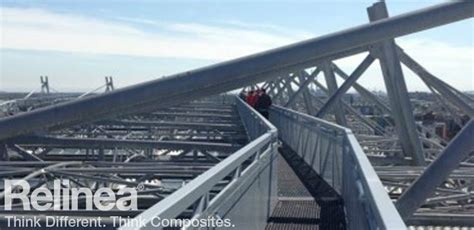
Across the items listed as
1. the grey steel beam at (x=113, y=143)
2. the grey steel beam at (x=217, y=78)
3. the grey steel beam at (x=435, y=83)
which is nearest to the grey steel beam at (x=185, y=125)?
the grey steel beam at (x=113, y=143)

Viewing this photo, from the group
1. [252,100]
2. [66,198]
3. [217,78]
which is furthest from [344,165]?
[252,100]

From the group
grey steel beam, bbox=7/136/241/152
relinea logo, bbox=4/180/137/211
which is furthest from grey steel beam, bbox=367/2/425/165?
relinea logo, bbox=4/180/137/211

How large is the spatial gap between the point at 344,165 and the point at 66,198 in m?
4.51

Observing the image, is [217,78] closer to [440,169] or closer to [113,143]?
[440,169]

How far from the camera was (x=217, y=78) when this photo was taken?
6.89 meters

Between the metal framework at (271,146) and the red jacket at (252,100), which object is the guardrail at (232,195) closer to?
the metal framework at (271,146)

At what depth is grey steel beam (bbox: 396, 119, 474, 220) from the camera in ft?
26.7

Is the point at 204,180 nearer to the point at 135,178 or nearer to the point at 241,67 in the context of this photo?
the point at 241,67

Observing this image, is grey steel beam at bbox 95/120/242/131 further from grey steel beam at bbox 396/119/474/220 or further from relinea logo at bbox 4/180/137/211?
grey steel beam at bbox 396/119/474/220

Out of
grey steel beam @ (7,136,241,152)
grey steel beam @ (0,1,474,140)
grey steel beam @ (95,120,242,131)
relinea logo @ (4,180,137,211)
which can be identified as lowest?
relinea logo @ (4,180,137,211)

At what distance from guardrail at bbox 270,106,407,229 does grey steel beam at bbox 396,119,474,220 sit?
747mm

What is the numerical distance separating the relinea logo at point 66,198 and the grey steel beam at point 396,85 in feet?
21.2

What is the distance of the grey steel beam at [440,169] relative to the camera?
8.13m

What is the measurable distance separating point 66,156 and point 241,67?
17.9 metres
